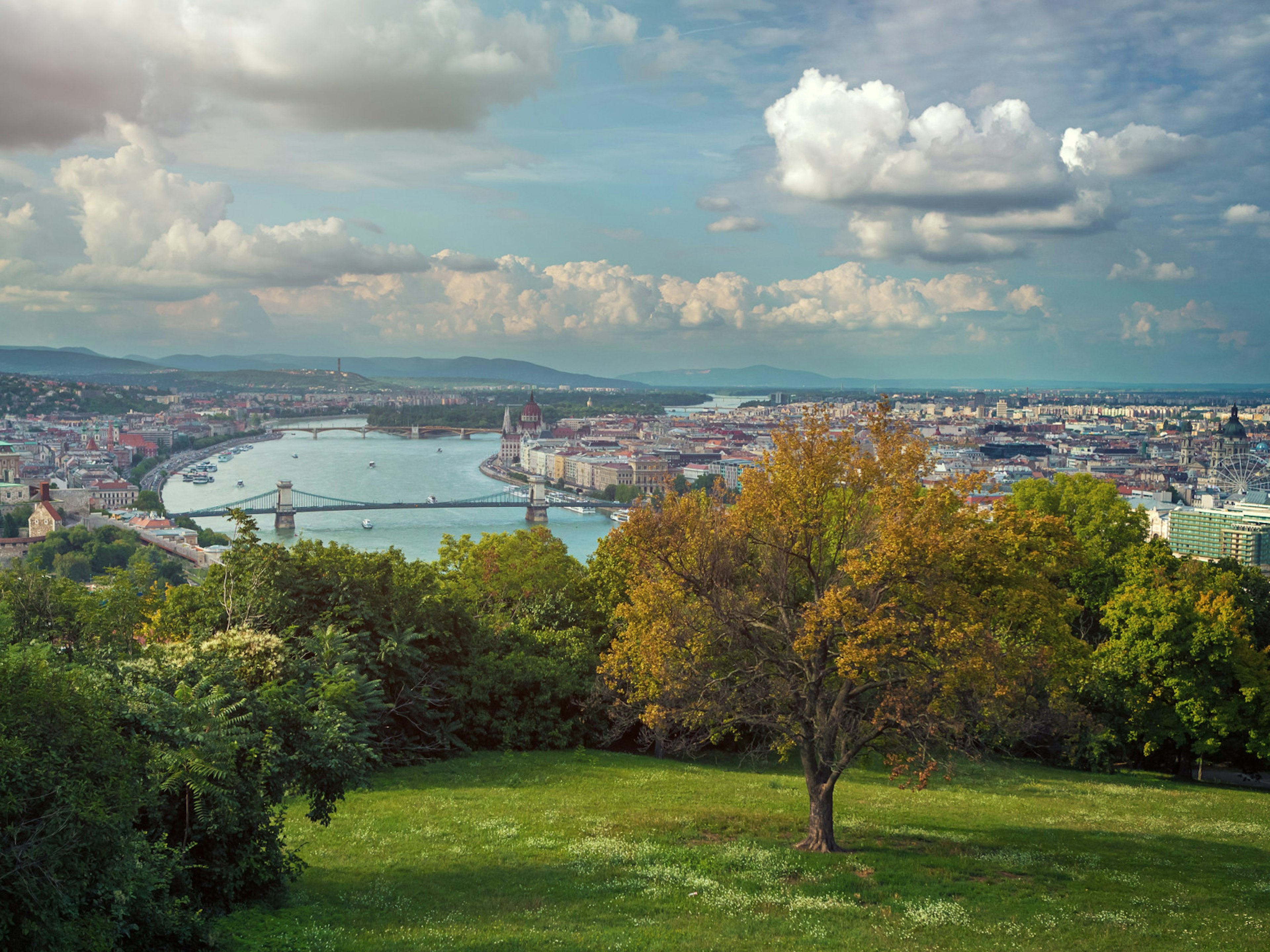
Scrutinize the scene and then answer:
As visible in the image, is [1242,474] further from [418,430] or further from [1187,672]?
A: [418,430]

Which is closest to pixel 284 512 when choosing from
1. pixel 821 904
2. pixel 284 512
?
pixel 284 512

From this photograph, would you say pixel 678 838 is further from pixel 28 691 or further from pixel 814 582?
pixel 28 691

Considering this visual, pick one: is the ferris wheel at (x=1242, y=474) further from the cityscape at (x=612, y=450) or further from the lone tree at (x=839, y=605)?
the lone tree at (x=839, y=605)

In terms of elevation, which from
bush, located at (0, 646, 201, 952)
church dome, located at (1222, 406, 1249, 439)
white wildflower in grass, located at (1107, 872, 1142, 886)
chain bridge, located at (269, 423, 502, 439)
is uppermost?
church dome, located at (1222, 406, 1249, 439)

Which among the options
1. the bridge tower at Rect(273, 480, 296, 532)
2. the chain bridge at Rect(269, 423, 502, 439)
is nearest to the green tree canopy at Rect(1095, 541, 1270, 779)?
the bridge tower at Rect(273, 480, 296, 532)

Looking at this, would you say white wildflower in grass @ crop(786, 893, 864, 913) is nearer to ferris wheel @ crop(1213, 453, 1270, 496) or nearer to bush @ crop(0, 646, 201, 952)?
bush @ crop(0, 646, 201, 952)

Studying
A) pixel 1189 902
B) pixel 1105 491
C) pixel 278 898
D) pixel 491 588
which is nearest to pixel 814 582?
pixel 1189 902
